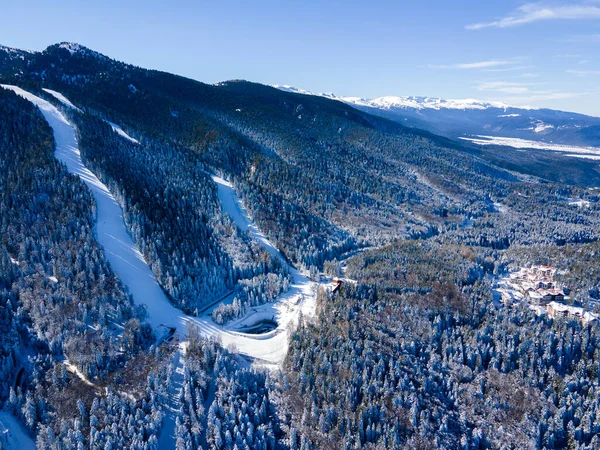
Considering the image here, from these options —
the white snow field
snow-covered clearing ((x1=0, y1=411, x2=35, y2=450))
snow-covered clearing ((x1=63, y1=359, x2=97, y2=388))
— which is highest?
the white snow field

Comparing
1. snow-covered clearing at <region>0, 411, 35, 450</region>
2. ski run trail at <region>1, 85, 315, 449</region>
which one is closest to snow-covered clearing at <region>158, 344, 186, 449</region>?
ski run trail at <region>1, 85, 315, 449</region>

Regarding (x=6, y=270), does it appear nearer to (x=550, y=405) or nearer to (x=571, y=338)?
(x=550, y=405)

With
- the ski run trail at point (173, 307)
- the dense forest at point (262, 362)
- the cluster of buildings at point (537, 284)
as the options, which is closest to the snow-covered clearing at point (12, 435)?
the ski run trail at point (173, 307)

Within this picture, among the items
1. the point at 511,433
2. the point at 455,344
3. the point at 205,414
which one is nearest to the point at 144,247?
the point at 205,414

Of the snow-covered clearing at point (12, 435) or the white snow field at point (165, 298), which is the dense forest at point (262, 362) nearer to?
the snow-covered clearing at point (12, 435)

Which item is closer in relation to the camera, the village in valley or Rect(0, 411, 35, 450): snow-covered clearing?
Rect(0, 411, 35, 450): snow-covered clearing

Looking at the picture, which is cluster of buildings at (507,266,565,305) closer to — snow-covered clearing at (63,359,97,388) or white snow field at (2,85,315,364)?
white snow field at (2,85,315,364)
